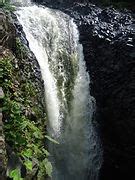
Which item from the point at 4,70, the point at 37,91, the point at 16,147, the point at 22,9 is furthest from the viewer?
the point at 22,9

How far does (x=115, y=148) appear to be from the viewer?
7195 mm

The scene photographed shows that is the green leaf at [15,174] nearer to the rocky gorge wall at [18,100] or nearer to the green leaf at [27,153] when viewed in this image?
the rocky gorge wall at [18,100]

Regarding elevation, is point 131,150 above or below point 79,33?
below

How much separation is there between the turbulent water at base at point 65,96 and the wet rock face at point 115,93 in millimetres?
191

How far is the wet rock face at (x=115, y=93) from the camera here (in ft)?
23.2

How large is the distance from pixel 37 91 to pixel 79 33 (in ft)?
9.11

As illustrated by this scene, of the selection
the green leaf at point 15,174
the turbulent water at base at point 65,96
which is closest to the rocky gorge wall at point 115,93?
the turbulent water at base at point 65,96

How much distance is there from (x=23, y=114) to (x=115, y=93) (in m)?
2.57

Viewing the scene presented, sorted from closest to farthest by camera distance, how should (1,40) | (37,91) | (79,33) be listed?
(1,40), (37,91), (79,33)

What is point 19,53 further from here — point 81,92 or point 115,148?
point 115,148

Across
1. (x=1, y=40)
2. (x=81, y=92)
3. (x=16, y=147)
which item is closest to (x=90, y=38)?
(x=81, y=92)

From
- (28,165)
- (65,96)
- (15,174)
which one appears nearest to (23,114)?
(28,165)

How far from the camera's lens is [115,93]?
7203 millimetres

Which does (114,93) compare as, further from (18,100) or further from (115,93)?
(18,100)
